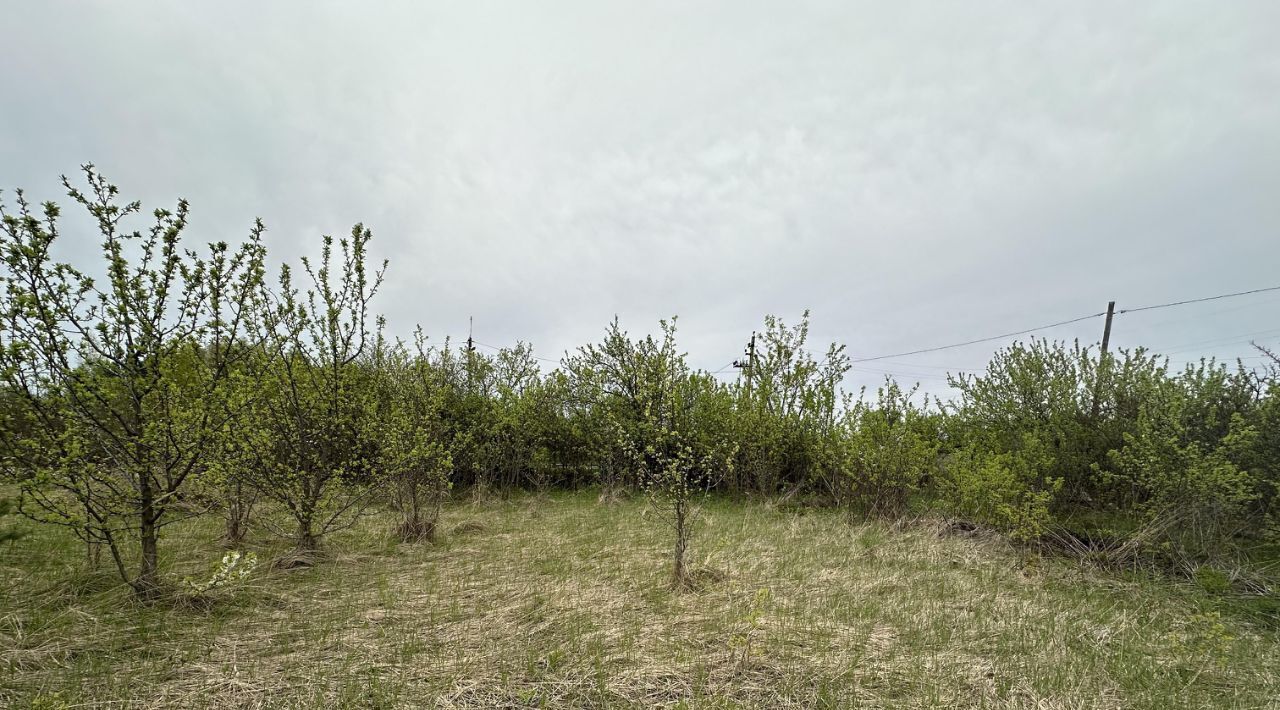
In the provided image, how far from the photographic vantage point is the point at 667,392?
5.41 metres

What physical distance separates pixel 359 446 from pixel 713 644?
4604 mm

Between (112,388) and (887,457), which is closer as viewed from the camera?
(112,388)

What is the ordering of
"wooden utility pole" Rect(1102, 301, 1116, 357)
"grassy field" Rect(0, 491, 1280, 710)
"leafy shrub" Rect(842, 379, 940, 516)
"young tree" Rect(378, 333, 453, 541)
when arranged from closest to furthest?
1. "grassy field" Rect(0, 491, 1280, 710)
2. "young tree" Rect(378, 333, 453, 541)
3. "leafy shrub" Rect(842, 379, 940, 516)
4. "wooden utility pole" Rect(1102, 301, 1116, 357)

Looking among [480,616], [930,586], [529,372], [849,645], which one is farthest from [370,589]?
[529,372]

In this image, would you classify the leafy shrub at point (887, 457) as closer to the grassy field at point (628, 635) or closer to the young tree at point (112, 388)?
the grassy field at point (628, 635)

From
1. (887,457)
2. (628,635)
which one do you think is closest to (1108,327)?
(887,457)

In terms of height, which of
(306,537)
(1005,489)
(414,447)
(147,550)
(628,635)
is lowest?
(628,635)

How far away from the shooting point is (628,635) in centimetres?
364

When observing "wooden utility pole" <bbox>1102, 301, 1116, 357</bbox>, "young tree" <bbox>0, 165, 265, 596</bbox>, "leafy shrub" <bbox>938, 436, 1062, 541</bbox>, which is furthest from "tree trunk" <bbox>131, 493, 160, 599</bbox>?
"wooden utility pole" <bbox>1102, 301, 1116, 357</bbox>

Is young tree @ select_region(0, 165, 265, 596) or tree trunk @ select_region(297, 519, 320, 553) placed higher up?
young tree @ select_region(0, 165, 265, 596)

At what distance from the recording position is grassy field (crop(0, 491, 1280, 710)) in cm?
288

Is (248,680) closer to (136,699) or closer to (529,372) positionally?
(136,699)

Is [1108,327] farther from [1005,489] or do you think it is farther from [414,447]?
[414,447]

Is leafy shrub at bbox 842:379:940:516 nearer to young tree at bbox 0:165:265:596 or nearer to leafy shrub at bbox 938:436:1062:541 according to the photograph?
leafy shrub at bbox 938:436:1062:541
